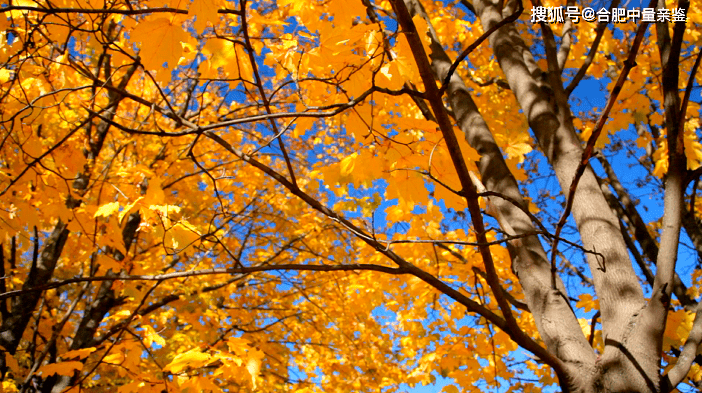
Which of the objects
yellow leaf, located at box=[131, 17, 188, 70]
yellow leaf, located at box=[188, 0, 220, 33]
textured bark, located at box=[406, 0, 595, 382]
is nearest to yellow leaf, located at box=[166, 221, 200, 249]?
yellow leaf, located at box=[131, 17, 188, 70]

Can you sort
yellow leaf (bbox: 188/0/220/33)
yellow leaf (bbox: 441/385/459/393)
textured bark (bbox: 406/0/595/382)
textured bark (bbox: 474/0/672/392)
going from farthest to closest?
yellow leaf (bbox: 441/385/459/393), textured bark (bbox: 406/0/595/382), textured bark (bbox: 474/0/672/392), yellow leaf (bbox: 188/0/220/33)

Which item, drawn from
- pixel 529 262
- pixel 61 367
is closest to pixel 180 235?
pixel 61 367

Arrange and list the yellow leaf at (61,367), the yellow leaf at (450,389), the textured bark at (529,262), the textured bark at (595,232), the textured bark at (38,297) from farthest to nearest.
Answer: the yellow leaf at (450,389)
the textured bark at (38,297)
the yellow leaf at (61,367)
the textured bark at (529,262)
the textured bark at (595,232)

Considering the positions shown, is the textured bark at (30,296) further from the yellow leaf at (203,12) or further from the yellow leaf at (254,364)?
the yellow leaf at (203,12)

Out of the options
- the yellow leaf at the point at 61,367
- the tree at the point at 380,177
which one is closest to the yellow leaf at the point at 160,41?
the tree at the point at 380,177

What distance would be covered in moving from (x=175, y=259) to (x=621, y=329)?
415 cm

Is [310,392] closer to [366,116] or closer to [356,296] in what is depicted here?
[366,116]

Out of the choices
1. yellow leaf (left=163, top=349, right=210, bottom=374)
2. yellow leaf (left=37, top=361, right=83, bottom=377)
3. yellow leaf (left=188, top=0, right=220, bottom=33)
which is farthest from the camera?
yellow leaf (left=37, top=361, right=83, bottom=377)

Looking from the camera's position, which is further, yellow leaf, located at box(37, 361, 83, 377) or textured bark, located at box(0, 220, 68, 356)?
textured bark, located at box(0, 220, 68, 356)

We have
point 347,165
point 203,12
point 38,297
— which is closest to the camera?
point 203,12

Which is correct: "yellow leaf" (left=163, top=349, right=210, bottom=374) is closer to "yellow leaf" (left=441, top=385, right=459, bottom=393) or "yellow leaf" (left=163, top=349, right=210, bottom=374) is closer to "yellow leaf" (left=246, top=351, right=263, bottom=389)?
"yellow leaf" (left=246, top=351, right=263, bottom=389)

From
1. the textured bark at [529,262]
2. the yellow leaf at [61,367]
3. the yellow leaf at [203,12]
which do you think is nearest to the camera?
the yellow leaf at [203,12]

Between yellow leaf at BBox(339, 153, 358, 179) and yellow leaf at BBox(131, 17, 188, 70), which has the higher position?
yellow leaf at BBox(339, 153, 358, 179)

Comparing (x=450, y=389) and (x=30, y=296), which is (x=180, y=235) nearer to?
(x=30, y=296)
